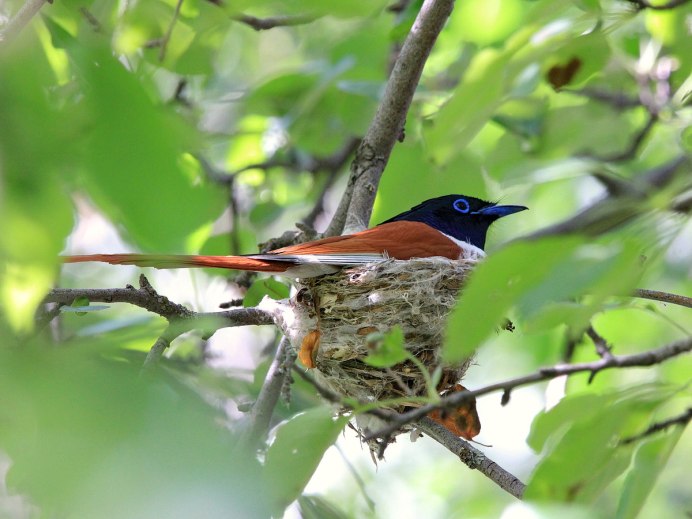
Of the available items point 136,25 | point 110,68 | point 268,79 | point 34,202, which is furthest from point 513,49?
point 268,79

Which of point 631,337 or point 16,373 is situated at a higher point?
point 631,337

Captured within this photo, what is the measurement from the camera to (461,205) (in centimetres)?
503

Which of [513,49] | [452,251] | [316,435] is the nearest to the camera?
[513,49]

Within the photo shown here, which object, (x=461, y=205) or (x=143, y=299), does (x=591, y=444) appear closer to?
(x=143, y=299)

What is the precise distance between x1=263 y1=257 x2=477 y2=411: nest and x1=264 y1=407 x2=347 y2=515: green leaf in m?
1.27

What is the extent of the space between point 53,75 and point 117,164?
0.18 meters

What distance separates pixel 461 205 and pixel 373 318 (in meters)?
1.61

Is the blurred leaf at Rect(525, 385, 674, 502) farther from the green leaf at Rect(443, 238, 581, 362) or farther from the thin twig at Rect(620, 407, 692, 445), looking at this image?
the green leaf at Rect(443, 238, 581, 362)

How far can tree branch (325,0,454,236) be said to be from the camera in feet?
13.0

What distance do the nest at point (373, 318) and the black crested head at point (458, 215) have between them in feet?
3.97

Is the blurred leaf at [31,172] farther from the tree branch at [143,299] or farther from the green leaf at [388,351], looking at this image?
the tree branch at [143,299]

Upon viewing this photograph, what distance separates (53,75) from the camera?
3.26 feet

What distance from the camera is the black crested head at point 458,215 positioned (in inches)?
196

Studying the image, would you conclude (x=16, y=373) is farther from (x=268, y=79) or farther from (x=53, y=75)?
(x=268, y=79)
